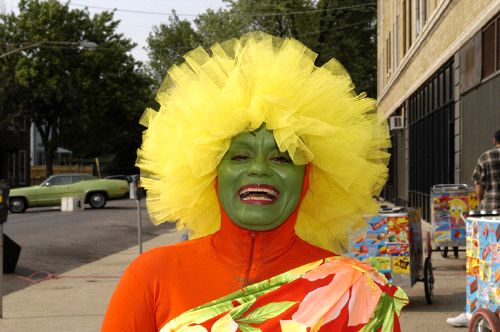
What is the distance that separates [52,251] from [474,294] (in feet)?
36.2

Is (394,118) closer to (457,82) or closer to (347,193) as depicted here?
(457,82)

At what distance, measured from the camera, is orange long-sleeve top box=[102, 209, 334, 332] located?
206 centimetres

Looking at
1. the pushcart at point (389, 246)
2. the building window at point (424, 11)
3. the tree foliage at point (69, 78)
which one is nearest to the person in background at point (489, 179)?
the pushcart at point (389, 246)

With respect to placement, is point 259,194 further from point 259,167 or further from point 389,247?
point 389,247

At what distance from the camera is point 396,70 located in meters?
30.8

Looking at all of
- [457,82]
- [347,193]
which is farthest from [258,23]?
[347,193]

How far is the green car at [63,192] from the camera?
30591mm

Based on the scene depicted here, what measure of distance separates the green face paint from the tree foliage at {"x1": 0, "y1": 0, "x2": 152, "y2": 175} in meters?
46.2

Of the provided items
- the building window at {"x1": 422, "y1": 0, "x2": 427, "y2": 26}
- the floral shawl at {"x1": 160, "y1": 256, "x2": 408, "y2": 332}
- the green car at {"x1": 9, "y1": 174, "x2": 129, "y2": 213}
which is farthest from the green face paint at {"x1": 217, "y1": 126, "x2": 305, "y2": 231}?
the green car at {"x1": 9, "y1": 174, "x2": 129, "y2": 213}

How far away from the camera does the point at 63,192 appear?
102 ft

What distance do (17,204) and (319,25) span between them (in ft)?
82.1

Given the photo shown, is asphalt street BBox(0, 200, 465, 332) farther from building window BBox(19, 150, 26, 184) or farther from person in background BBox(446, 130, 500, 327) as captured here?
building window BBox(19, 150, 26, 184)

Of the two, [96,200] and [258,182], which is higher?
[258,182]

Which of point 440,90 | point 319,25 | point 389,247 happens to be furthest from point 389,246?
point 319,25
